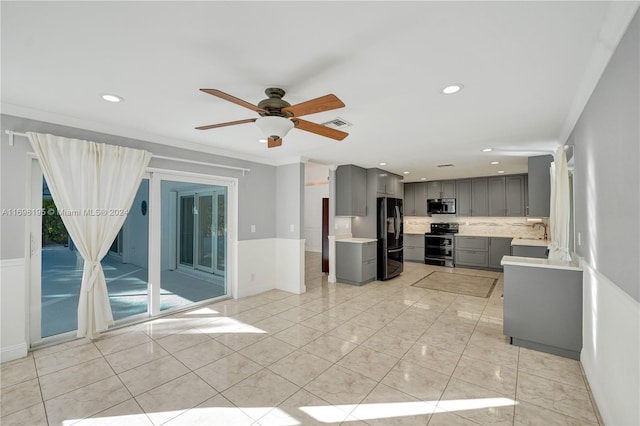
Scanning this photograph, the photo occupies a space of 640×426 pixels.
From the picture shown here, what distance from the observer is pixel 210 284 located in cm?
487

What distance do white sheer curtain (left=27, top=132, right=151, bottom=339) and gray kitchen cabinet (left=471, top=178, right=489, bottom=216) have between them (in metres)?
7.44

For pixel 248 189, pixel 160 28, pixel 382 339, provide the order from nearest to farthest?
pixel 160 28 < pixel 382 339 < pixel 248 189

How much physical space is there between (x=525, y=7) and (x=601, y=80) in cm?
105

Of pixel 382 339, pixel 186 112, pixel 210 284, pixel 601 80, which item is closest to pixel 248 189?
pixel 210 284

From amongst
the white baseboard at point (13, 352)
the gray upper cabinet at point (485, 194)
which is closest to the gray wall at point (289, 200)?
the white baseboard at point (13, 352)

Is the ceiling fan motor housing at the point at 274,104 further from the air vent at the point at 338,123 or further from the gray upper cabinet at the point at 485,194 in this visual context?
the gray upper cabinet at the point at 485,194

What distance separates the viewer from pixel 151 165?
3.67 metres

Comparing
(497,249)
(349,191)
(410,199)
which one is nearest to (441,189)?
(410,199)

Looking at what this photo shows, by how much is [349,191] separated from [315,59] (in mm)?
3951

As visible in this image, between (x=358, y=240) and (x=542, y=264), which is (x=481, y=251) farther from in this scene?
(x=542, y=264)

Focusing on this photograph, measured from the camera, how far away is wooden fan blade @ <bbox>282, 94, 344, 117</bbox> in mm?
1814

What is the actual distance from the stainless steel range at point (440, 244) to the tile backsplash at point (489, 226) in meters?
0.28

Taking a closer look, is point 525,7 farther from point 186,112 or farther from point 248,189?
point 248,189

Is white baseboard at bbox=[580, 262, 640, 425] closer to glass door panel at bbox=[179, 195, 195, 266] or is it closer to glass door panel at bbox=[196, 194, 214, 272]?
glass door panel at bbox=[196, 194, 214, 272]
